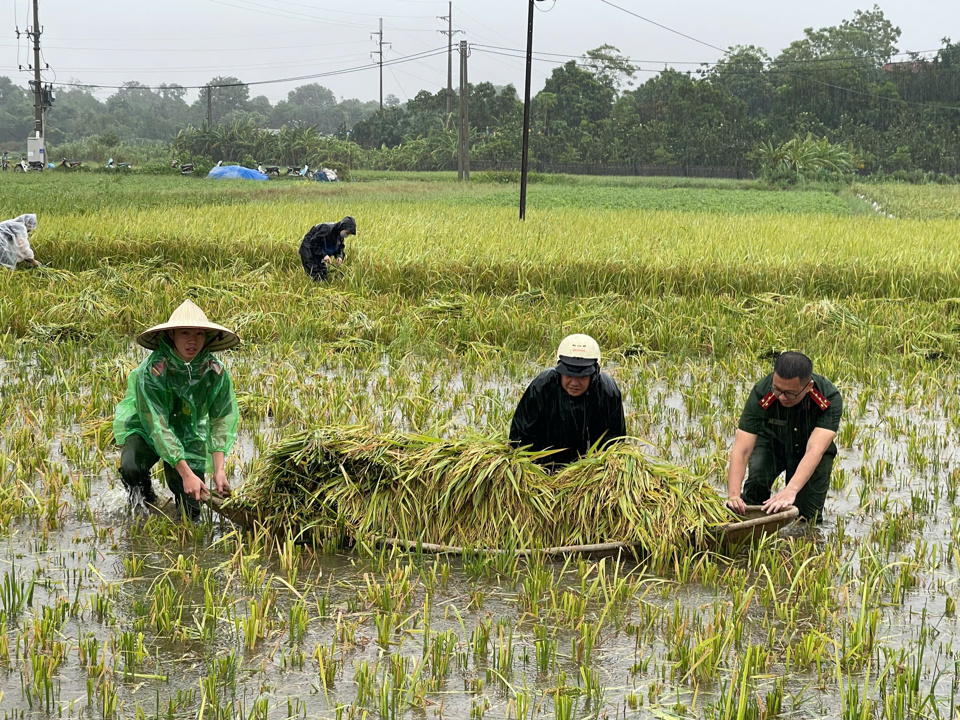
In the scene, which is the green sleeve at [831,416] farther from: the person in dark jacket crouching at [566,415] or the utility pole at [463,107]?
the utility pole at [463,107]

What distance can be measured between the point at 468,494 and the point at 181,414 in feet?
3.96

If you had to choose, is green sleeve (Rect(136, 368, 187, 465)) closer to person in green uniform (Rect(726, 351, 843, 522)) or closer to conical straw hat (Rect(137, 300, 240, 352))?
conical straw hat (Rect(137, 300, 240, 352))

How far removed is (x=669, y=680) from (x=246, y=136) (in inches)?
1724

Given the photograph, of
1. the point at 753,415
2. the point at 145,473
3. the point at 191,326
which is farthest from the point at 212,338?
the point at 753,415

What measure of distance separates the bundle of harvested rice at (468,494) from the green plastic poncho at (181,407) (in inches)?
10.9

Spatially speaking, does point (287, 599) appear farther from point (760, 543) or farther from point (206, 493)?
point (760, 543)

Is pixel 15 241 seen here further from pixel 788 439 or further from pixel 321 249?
pixel 788 439

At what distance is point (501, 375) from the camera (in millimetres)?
6812

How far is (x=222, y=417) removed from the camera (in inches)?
161

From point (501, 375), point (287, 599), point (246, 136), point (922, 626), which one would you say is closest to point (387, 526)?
point (287, 599)

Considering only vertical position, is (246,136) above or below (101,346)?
above

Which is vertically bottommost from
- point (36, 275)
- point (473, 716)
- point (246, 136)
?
point (473, 716)

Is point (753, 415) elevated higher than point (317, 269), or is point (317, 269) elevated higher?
point (317, 269)

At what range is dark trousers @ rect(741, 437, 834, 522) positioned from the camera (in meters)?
4.07
